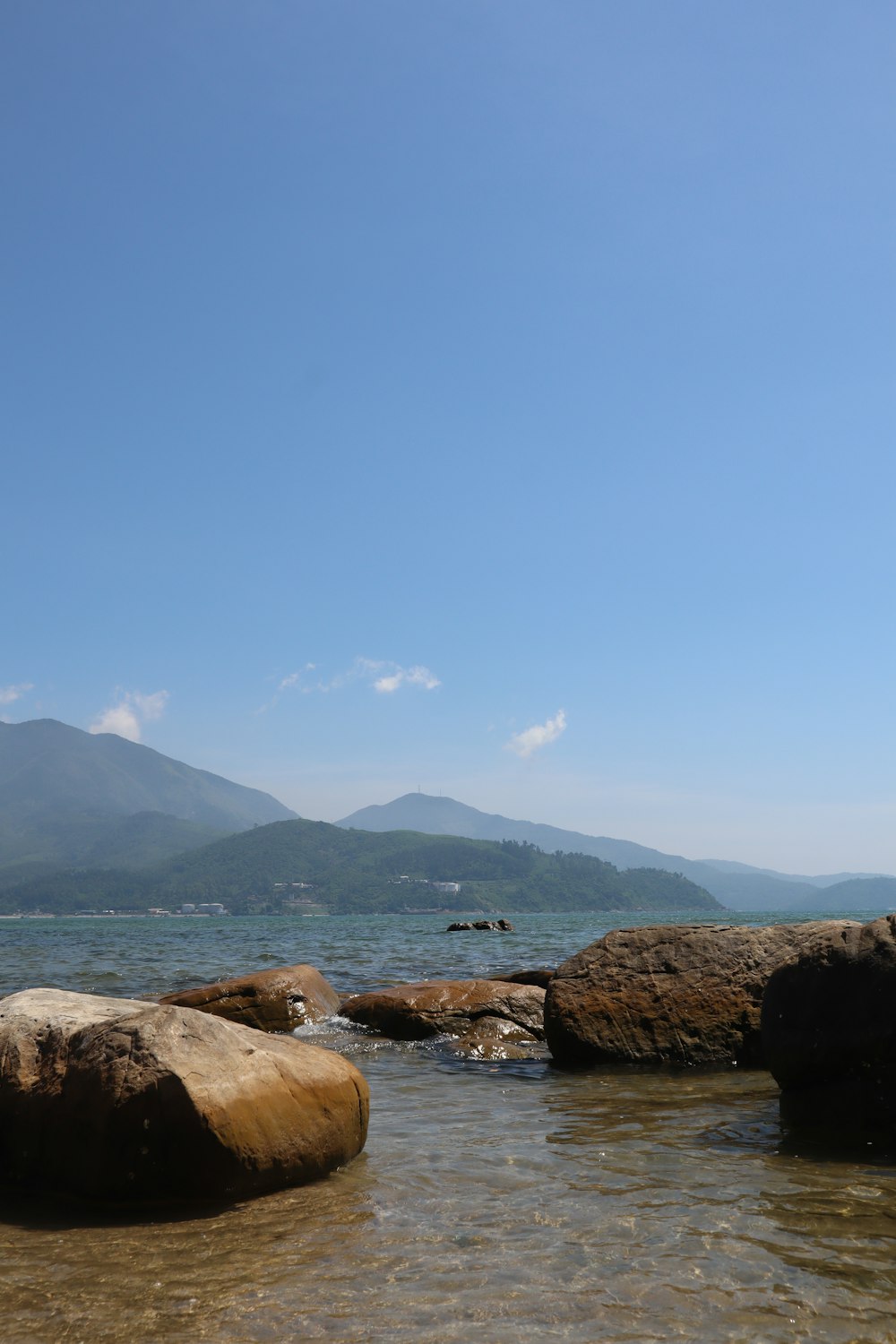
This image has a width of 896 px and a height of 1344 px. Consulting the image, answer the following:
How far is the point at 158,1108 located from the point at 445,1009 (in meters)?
7.43

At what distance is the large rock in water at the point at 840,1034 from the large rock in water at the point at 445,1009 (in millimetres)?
5398

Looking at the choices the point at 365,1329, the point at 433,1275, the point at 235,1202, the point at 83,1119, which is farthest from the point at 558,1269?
the point at 83,1119

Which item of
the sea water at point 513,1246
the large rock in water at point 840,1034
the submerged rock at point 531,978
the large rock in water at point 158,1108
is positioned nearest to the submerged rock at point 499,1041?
the submerged rock at point 531,978

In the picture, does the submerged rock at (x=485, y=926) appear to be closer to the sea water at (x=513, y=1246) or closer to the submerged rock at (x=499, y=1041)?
the submerged rock at (x=499, y=1041)

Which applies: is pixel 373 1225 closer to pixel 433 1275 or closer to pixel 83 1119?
pixel 433 1275

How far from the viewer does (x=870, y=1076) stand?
23.5 feet

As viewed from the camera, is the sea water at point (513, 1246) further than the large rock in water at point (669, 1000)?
No

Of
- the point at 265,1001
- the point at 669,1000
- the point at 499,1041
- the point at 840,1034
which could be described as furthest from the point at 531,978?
the point at 840,1034

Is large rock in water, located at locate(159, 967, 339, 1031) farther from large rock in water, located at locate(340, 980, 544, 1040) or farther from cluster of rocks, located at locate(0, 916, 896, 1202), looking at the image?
cluster of rocks, located at locate(0, 916, 896, 1202)

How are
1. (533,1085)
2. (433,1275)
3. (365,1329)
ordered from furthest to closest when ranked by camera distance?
(533,1085) → (433,1275) → (365,1329)

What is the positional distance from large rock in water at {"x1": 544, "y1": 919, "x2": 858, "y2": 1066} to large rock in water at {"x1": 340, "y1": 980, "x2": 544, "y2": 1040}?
80.4 inches

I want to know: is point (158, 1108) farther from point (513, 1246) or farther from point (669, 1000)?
point (669, 1000)

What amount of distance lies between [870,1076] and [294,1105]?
419cm

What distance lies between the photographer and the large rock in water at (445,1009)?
12703 millimetres
